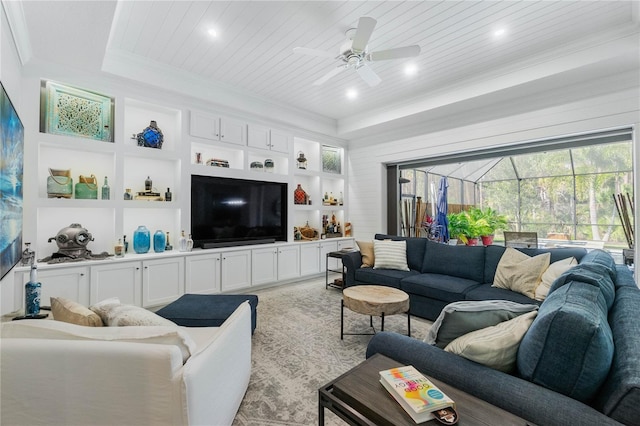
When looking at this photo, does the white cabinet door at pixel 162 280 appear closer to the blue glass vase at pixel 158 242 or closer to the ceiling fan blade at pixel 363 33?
the blue glass vase at pixel 158 242

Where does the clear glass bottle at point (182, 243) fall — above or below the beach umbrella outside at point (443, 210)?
below

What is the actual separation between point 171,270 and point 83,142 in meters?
1.85

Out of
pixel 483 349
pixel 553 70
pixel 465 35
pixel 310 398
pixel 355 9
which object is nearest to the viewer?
pixel 483 349

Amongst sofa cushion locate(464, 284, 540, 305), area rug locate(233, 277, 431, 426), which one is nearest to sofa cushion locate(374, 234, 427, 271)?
area rug locate(233, 277, 431, 426)

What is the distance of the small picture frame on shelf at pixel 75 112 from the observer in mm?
3168

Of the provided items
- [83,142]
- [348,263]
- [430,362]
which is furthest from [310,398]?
[83,142]

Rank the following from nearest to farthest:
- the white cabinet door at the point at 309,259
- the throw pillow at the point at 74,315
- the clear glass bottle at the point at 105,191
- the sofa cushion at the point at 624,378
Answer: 1. the sofa cushion at the point at 624,378
2. the throw pillow at the point at 74,315
3. the clear glass bottle at the point at 105,191
4. the white cabinet door at the point at 309,259

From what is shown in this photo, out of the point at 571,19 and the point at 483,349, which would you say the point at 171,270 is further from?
the point at 571,19

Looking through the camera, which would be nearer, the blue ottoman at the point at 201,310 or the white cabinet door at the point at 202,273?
the blue ottoman at the point at 201,310

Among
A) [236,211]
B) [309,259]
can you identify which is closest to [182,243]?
[236,211]

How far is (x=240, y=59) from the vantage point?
11.6 ft

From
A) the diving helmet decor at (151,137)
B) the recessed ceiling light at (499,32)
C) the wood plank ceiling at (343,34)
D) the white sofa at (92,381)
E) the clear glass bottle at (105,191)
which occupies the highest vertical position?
the wood plank ceiling at (343,34)

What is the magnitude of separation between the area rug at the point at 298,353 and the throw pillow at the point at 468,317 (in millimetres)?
915

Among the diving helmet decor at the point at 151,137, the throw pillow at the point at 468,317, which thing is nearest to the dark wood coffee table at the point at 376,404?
the throw pillow at the point at 468,317
